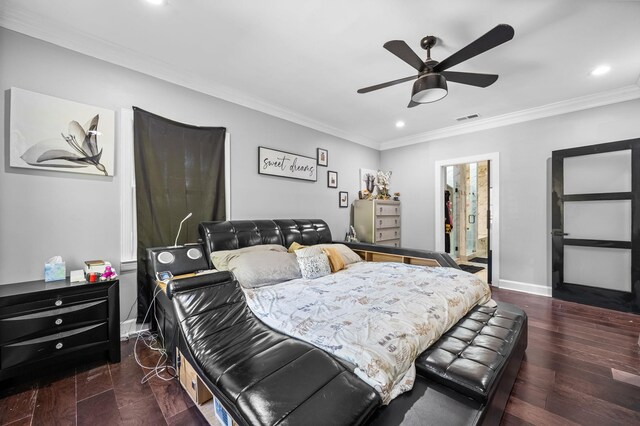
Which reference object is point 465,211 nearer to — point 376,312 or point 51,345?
point 376,312

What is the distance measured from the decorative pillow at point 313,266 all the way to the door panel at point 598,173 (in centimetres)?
353

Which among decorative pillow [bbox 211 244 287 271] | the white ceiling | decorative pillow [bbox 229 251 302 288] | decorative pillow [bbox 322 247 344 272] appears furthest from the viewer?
decorative pillow [bbox 322 247 344 272]

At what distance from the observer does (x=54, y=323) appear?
1.87m

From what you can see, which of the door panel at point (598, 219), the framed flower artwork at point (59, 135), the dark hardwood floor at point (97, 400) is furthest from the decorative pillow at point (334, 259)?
the door panel at point (598, 219)

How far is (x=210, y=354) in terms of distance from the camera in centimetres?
138

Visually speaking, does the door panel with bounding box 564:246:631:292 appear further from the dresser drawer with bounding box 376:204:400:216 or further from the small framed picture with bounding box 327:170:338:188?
the small framed picture with bounding box 327:170:338:188

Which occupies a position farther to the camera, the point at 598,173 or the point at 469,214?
the point at 469,214

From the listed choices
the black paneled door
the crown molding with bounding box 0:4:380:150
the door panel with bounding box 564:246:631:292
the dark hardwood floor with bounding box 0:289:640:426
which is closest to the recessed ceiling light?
the black paneled door

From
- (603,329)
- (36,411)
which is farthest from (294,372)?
(603,329)

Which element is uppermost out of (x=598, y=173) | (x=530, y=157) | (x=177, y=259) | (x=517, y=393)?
(x=530, y=157)

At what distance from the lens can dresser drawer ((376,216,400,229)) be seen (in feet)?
15.6

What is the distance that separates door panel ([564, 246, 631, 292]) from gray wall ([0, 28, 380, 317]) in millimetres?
4409

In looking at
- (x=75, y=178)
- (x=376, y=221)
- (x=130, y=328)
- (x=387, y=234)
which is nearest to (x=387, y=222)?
(x=387, y=234)

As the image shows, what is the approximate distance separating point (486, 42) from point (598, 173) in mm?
3021
